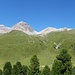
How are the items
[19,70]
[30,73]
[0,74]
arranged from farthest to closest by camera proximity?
1. [0,74]
2. [19,70]
3. [30,73]

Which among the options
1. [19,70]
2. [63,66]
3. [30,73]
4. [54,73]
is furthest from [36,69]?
[63,66]

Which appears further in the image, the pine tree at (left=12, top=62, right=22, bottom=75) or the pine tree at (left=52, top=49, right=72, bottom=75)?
the pine tree at (left=12, top=62, right=22, bottom=75)

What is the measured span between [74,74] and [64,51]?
5.85 meters

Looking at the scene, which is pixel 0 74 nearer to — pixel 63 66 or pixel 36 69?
pixel 36 69

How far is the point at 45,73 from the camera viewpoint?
2596 inches

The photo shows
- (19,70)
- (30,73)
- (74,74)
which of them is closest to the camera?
(74,74)

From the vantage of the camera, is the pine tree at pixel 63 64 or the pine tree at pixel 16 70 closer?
the pine tree at pixel 63 64

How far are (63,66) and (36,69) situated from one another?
15958mm

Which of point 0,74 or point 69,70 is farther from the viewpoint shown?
point 0,74

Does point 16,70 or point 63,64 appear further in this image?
A: point 16,70

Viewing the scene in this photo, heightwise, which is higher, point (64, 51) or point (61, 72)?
point (64, 51)

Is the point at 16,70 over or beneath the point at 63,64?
over

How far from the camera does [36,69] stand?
63.2m

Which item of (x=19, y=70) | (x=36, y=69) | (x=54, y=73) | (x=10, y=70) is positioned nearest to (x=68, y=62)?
(x=54, y=73)
